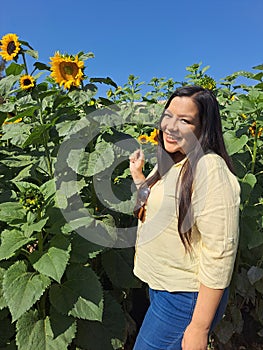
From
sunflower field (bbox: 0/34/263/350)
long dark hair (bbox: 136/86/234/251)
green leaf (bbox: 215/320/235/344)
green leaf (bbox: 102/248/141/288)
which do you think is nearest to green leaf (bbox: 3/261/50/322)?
sunflower field (bbox: 0/34/263/350)

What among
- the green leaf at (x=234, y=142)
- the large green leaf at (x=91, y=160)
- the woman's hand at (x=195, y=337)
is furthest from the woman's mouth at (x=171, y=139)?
the green leaf at (x=234, y=142)

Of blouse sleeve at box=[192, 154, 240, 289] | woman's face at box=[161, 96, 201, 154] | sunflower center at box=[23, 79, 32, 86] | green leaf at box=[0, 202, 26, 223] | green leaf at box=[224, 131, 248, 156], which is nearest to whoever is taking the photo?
blouse sleeve at box=[192, 154, 240, 289]

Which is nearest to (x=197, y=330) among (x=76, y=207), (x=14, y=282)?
(x=14, y=282)

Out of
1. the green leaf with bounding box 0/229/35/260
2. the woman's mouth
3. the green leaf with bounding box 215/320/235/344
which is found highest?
the woman's mouth

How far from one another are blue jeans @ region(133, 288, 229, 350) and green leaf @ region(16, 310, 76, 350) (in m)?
0.33

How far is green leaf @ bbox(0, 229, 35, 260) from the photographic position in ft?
5.14

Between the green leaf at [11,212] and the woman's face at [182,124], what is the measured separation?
0.57 metres

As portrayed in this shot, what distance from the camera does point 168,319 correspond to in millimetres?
1406

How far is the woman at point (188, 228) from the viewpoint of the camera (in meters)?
1.27

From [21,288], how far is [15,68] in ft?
2.86

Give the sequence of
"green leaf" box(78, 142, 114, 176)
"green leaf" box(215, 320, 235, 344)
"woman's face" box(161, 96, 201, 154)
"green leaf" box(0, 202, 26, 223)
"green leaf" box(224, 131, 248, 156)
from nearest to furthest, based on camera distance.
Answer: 1. "woman's face" box(161, 96, 201, 154)
2. "green leaf" box(0, 202, 26, 223)
3. "green leaf" box(78, 142, 114, 176)
4. "green leaf" box(224, 131, 248, 156)
5. "green leaf" box(215, 320, 235, 344)

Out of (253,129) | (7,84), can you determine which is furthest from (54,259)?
(253,129)

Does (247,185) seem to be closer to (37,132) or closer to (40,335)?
(37,132)

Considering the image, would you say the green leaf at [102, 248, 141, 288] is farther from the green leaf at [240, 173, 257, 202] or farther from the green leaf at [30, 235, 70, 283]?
the green leaf at [240, 173, 257, 202]
